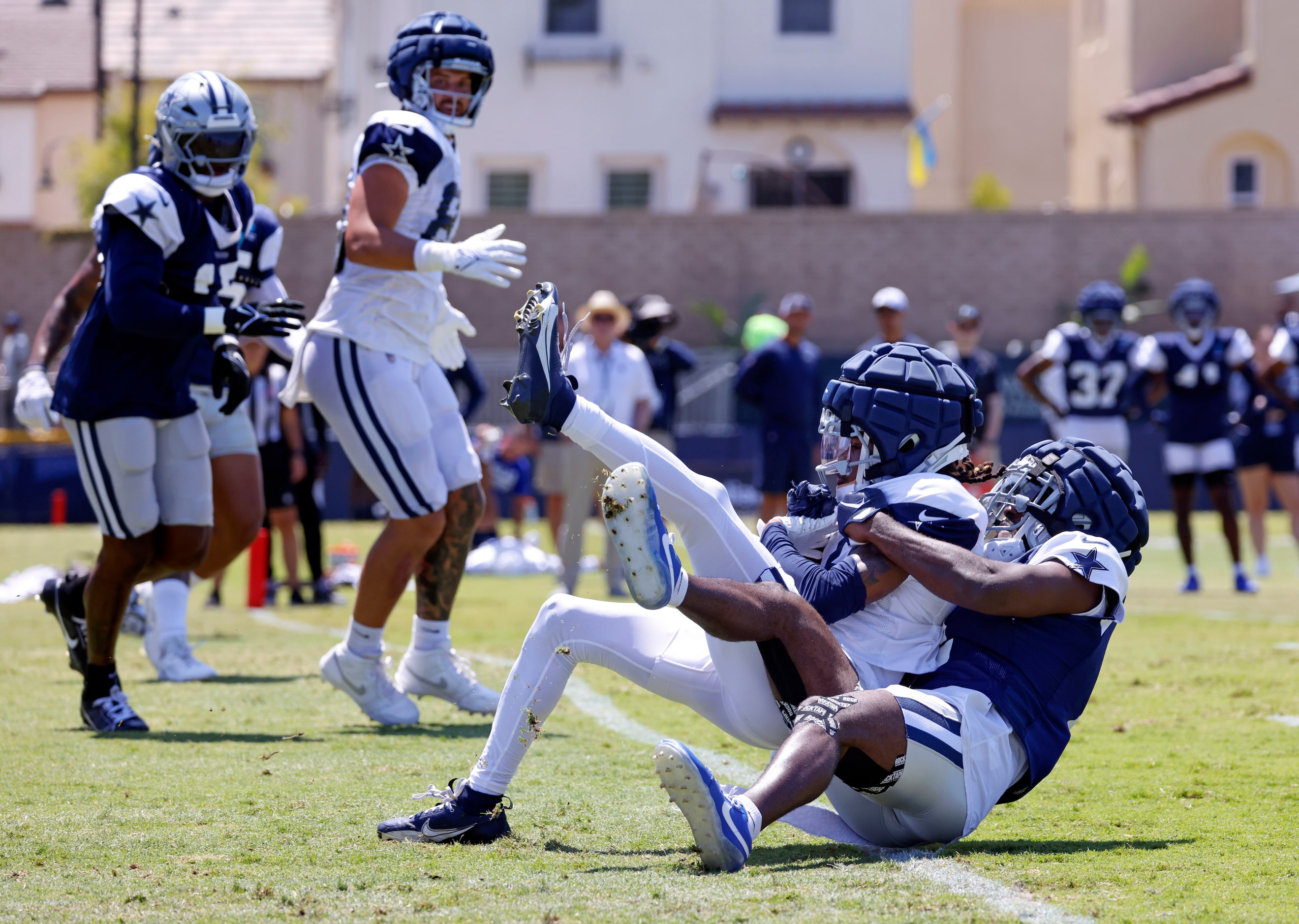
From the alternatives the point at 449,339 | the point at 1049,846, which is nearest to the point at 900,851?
the point at 1049,846

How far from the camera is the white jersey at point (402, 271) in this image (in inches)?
217

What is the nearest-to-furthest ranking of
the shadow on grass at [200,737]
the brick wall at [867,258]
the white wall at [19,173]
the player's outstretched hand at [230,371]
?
the shadow on grass at [200,737] < the player's outstretched hand at [230,371] < the brick wall at [867,258] < the white wall at [19,173]

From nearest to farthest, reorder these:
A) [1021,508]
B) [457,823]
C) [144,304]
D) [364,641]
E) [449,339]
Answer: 1. [457,823]
2. [1021,508]
3. [144,304]
4. [364,641]
5. [449,339]

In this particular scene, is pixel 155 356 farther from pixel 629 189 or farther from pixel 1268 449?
pixel 629 189

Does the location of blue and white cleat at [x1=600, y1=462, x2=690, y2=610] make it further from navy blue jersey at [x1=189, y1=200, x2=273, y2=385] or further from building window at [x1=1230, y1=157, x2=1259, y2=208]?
building window at [x1=1230, y1=157, x2=1259, y2=208]

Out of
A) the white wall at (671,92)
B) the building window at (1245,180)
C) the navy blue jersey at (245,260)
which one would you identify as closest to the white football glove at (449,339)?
the navy blue jersey at (245,260)

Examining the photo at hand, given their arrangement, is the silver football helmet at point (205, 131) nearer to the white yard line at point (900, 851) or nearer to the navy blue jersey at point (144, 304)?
the navy blue jersey at point (144, 304)

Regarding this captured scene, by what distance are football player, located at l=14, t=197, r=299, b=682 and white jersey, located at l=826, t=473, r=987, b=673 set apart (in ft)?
9.38

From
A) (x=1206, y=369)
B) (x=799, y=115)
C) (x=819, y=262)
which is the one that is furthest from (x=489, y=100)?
(x=1206, y=369)

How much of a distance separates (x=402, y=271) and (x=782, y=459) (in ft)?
24.5

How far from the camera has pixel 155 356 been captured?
18.4 ft

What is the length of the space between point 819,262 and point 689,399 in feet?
18.3

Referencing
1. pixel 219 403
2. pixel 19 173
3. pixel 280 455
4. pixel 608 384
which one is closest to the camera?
pixel 219 403

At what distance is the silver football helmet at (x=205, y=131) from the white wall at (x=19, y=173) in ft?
137
